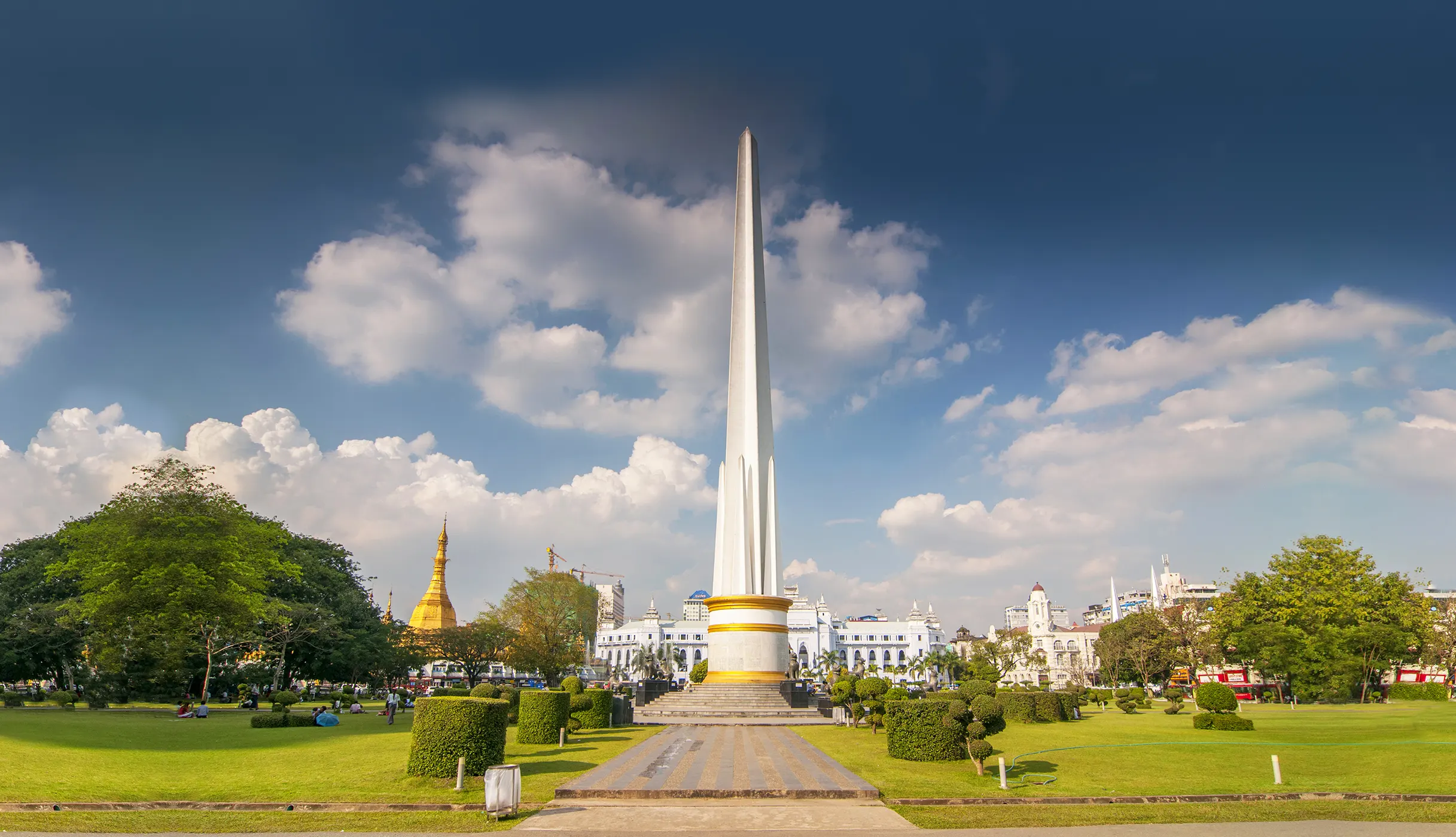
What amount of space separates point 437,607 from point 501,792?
399 feet

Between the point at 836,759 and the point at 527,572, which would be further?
the point at 527,572

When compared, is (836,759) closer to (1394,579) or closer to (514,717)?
(514,717)

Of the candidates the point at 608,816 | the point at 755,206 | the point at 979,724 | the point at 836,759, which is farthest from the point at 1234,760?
the point at 755,206

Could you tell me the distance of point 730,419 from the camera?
159 ft

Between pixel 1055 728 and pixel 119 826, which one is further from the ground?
pixel 119 826

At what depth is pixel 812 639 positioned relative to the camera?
151 meters

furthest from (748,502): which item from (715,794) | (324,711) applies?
(715,794)

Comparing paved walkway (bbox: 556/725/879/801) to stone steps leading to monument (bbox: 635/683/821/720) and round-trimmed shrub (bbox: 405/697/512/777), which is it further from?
stone steps leading to monument (bbox: 635/683/821/720)

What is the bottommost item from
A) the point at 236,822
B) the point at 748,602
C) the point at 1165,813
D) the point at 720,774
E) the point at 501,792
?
the point at 720,774

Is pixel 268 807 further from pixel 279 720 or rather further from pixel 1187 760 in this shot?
pixel 1187 760

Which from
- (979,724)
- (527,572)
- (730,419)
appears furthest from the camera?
(527,572)

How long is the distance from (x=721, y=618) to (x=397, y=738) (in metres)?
21.2

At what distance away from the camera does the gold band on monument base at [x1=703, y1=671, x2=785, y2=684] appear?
132 ft

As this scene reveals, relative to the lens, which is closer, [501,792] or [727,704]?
[501,792]
